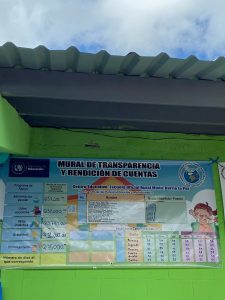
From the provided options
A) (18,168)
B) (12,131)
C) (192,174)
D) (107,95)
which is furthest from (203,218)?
(12,131)

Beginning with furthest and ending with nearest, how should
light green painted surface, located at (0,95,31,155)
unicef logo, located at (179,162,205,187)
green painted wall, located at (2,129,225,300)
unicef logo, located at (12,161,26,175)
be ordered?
1. unicef logo, located at (179,162,205,187)
2. unicef logo, located at (12,161,26,175)
3. green painted wall, located at (2,129,225,300)
4. light green painted surface, located at (0,95,31,155)

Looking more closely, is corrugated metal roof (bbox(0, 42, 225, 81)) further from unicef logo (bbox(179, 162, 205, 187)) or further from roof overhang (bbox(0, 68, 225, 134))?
unicef logo (bbox(179, 162, 205, 187))

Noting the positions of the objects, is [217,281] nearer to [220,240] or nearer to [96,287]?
[220,240]

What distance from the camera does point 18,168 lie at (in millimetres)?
3771

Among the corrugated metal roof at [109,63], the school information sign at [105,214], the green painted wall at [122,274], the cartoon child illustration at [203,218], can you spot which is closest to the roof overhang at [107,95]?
the corrugated metal roof at [109,63]

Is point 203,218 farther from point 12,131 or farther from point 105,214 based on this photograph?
point 12,131

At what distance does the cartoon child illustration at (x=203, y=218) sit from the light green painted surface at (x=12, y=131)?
1731 millimetres

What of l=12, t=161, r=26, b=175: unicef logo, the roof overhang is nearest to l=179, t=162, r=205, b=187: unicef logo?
the roof overhang

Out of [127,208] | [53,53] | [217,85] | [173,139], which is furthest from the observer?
[173,139]

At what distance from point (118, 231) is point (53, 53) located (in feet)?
6.01

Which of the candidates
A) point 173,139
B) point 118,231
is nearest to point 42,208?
point 118,231

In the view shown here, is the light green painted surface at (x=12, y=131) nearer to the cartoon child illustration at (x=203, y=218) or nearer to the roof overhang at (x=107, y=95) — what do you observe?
the roof overhang at (x=107, y=95)

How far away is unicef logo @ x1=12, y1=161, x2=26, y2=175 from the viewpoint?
12.3 feet

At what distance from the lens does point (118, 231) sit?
12.1 ft
